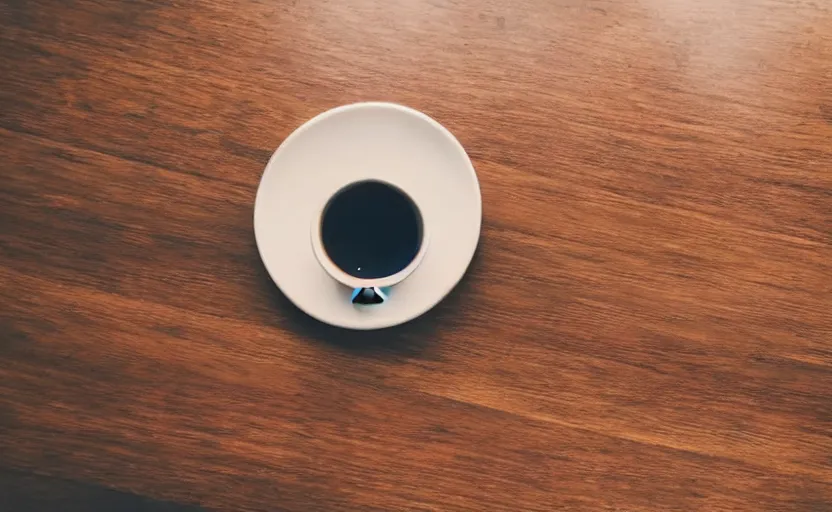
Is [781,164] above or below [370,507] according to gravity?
above

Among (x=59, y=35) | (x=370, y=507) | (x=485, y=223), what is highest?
(x=59, y=35)

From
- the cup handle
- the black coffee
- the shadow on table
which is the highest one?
the black coffee

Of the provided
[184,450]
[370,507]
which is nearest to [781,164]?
[370,507]

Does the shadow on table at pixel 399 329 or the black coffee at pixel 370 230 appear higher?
the black coffee at pixel 370 230

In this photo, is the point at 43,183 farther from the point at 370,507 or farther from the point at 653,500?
the point at 653,500

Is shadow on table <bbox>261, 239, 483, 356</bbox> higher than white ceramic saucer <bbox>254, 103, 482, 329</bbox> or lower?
lower

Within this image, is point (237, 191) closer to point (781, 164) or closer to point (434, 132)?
point (434, 132)
